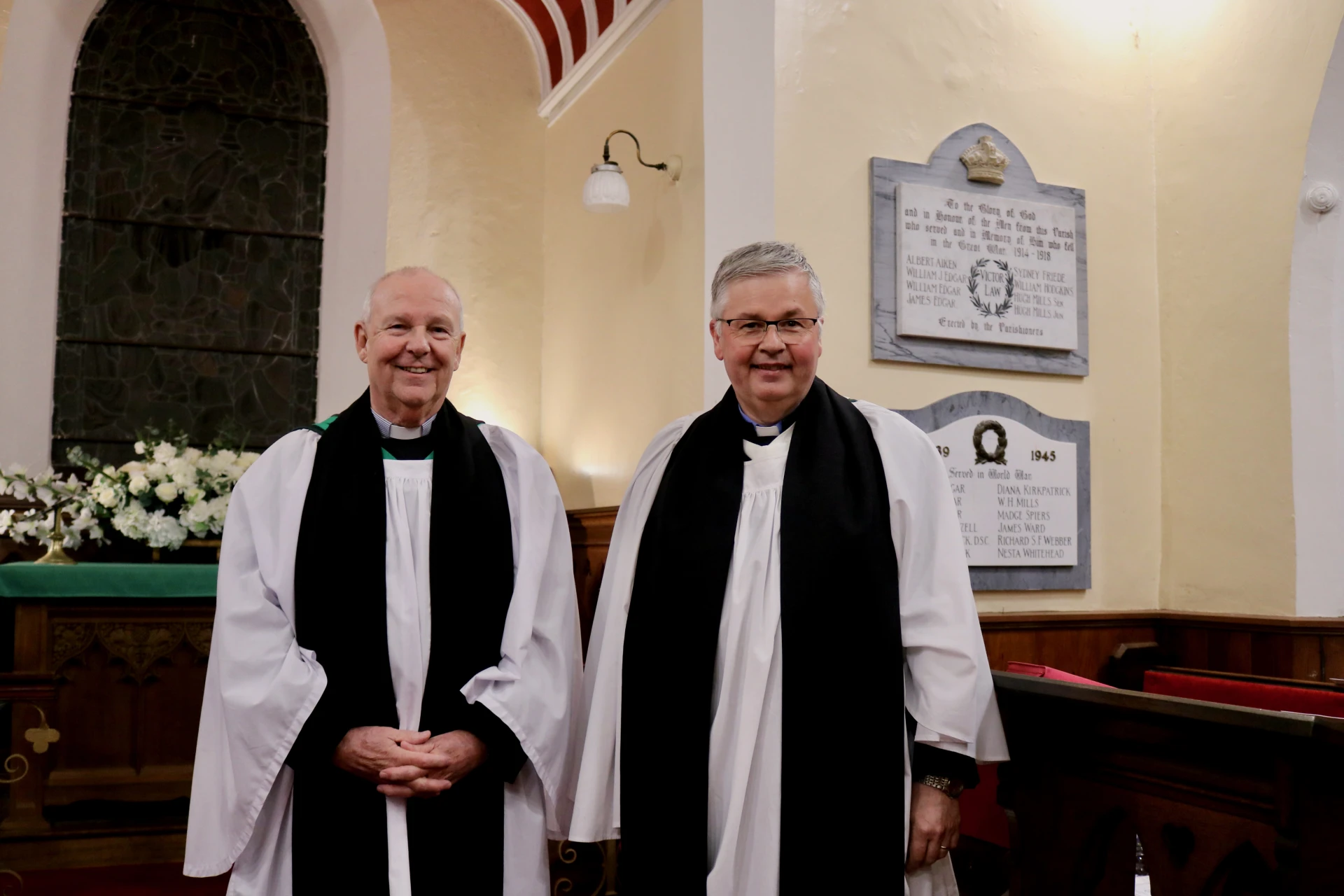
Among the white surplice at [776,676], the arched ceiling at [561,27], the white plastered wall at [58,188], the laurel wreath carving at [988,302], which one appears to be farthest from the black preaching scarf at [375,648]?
the white plastered wall at [58,188]

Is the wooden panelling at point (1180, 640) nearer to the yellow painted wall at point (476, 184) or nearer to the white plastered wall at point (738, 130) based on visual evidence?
the white plastered wall at point (738, 130)

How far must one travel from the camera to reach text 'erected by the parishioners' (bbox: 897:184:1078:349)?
532 centimetres

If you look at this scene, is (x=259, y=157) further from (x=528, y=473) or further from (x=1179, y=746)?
(x=1179, y=746)

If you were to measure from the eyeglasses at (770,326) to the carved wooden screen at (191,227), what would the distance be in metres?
4.79

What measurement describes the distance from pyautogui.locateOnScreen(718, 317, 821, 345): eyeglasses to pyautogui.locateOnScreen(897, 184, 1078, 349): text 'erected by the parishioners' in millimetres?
2702

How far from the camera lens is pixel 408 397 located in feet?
9.30

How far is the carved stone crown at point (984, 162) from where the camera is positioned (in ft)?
17.9

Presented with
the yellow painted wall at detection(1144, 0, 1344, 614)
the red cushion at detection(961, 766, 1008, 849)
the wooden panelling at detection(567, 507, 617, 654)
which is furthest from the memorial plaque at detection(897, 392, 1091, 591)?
the wooden panelling at detection(567, 507, 617, 654)

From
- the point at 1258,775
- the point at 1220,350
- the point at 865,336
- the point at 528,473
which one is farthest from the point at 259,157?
the point at 1258,775

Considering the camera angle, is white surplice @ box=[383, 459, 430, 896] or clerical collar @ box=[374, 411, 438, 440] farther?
clerical collar @ box=[374, 411, 438, 440]

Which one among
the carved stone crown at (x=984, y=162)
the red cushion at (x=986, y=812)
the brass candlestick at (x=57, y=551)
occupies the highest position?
the carved stone crown at (x=984, y=162)

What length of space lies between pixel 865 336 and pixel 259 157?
12.7ft

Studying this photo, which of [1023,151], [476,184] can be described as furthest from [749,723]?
[476,184]

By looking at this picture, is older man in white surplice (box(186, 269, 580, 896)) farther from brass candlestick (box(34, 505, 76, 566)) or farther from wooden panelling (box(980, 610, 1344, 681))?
wooden panelling (box(980, 610, 1344, 681))
